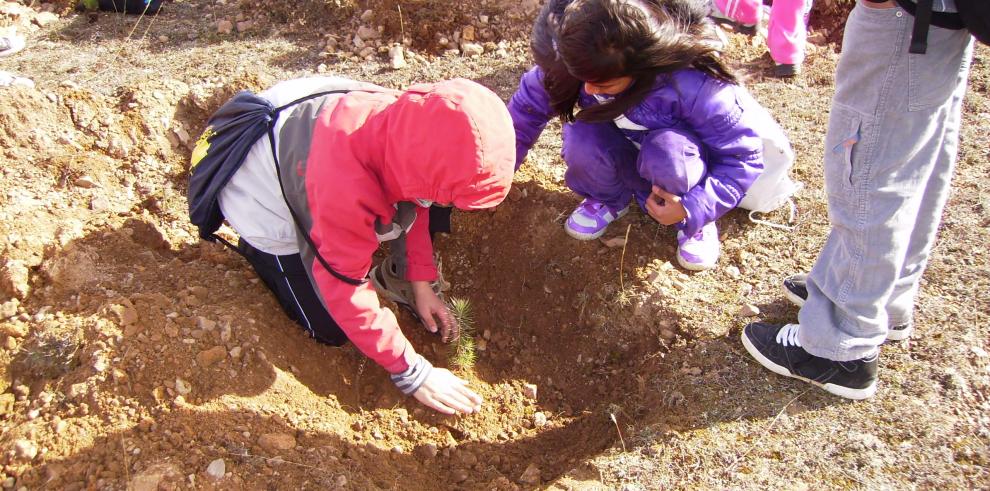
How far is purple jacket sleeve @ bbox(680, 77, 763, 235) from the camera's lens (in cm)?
230

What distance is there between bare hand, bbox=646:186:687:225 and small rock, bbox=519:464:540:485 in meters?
1.05

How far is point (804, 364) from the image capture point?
7.29ft

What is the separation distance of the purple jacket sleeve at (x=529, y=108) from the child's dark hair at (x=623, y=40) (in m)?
0.29

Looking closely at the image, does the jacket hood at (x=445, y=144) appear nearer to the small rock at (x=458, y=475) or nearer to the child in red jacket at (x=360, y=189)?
the child in red jacket at (x=360, y=189)

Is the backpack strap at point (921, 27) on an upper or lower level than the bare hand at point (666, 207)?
upper

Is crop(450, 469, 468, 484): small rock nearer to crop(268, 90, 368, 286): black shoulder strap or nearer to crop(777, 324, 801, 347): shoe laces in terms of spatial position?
crop(268, 90, 368, 286): black shoulder strap

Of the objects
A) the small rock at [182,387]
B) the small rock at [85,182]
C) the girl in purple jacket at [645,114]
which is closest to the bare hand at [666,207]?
the girl in purple jacket at [645,114]

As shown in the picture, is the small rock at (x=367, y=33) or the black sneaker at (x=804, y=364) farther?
the small rock at (x=367, y=33)

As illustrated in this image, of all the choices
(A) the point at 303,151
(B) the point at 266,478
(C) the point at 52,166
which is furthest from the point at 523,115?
(C) the point at 52,166

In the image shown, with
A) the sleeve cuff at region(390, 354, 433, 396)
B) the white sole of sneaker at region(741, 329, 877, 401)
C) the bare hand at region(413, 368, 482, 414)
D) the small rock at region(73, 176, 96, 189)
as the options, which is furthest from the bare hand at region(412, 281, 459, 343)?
the small rock at region(73, 176, 96, 189)

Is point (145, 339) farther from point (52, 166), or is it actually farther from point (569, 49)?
point (569, 49)

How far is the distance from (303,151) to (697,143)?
143cm

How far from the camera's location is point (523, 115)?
254 cm

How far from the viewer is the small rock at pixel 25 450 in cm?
190
